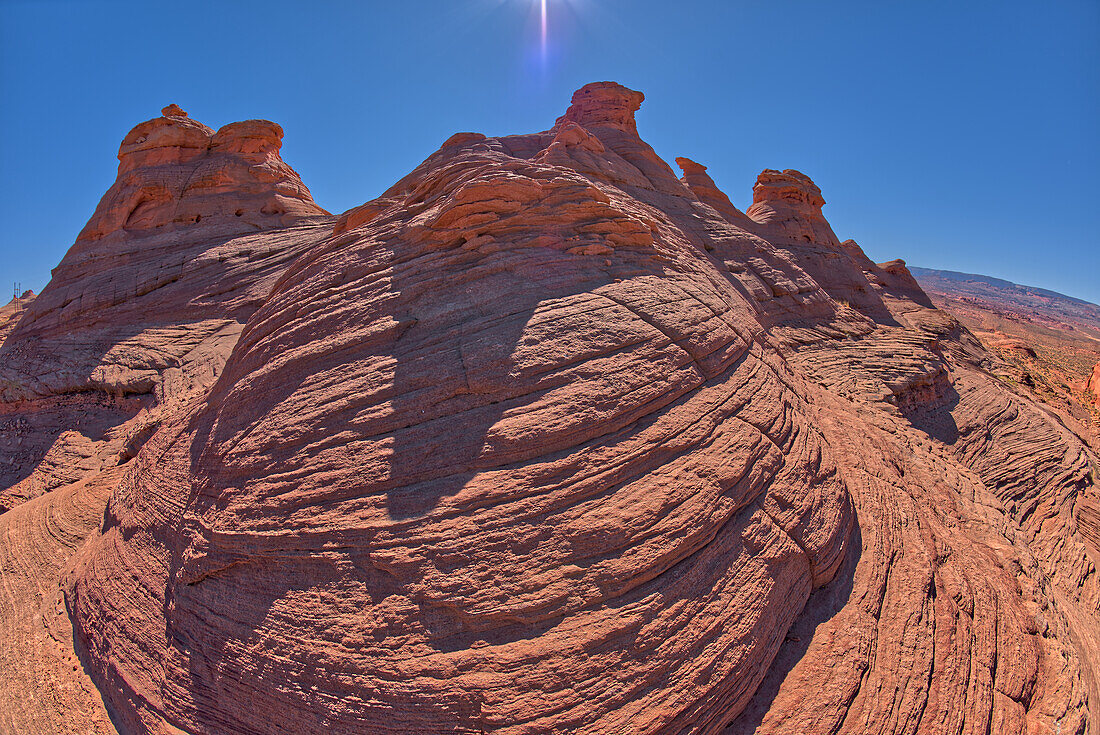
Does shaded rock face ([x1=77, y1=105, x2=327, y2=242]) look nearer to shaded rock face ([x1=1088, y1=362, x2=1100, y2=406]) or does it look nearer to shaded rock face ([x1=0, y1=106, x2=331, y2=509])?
shaded rock face ([x1=0, y1=106, x2=331, y2=509])

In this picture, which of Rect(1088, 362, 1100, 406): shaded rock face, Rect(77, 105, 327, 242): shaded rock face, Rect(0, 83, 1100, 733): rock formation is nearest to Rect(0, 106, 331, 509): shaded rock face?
Rect(77, 105, 327, 242): shaded rock face

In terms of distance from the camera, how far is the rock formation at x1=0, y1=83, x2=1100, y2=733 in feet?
15.4

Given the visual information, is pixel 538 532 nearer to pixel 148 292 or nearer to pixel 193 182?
pixel 148 292

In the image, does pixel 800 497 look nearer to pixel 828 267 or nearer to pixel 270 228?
pixel 828 267

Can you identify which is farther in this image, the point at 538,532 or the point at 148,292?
the point at 148,292

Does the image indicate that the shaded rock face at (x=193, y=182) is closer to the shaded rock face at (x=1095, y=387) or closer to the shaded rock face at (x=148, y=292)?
the shaded rock face at (x=148, y=292)

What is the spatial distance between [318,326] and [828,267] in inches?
956

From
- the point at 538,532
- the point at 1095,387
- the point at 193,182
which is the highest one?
the point at 193,182

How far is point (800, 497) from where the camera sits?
6902 millimetres

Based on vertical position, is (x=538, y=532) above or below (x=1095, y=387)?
below

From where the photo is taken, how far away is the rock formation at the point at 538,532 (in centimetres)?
471

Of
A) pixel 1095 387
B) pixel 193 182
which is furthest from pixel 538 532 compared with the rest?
pixel 1095 387

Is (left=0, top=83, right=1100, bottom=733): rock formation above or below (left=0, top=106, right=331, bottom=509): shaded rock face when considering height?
below

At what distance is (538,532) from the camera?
199 inches
